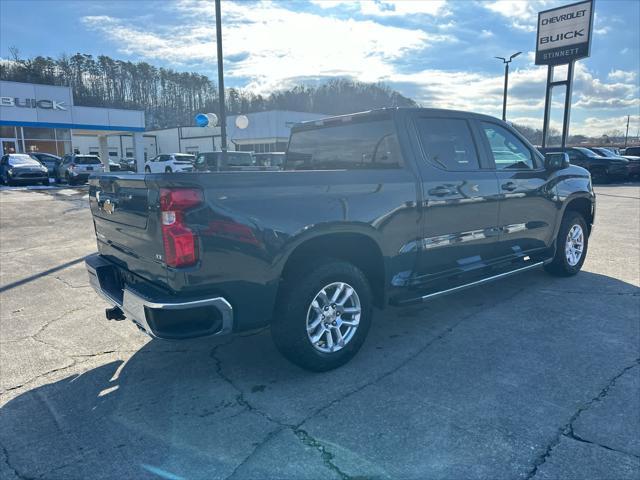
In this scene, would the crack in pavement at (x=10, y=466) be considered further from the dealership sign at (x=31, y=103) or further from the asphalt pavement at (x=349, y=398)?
the dealership sign at (x=31, y=103)

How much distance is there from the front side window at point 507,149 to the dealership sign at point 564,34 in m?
27.1

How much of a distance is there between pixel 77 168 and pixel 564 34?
1116 inches

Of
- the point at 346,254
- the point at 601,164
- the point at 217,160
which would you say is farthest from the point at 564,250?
the point at 601,164

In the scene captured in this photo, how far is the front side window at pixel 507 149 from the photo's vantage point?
4828mm

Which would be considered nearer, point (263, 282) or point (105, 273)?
point (263, 282)

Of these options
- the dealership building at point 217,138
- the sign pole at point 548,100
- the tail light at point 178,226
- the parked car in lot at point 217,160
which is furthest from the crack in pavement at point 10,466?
the dealership building at point 217,138

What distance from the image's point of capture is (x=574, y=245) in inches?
242

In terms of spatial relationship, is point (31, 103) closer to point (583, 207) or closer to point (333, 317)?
point (583, 207)

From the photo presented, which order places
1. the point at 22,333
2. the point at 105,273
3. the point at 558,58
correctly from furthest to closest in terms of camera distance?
the point at 558,58
the point at 22,333
the point at 105,273

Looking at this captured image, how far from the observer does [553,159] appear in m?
5.27

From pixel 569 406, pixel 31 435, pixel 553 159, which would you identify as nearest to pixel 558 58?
pixel 553 159

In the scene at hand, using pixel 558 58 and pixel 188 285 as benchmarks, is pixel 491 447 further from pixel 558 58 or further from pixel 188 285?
pixel 558 58

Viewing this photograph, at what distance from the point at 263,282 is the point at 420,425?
132cm

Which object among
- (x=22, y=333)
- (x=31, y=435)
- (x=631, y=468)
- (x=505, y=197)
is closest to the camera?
(x=631, y=468)
